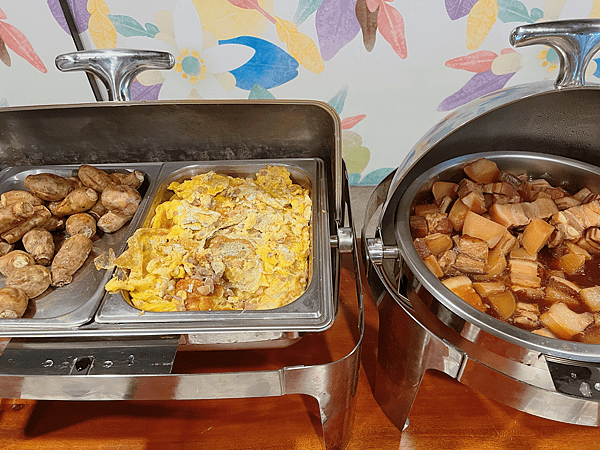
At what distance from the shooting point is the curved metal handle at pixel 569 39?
2.99ft

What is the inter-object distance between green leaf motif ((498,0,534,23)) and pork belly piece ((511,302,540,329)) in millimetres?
1428

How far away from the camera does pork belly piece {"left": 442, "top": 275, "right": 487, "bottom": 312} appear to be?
110 centimetres

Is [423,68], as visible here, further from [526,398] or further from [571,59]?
[526,398]

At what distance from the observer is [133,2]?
1.82 meters

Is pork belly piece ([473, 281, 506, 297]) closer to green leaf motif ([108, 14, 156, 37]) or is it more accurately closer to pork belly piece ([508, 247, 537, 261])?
pork belly piece ([508, 247, 537, 261])

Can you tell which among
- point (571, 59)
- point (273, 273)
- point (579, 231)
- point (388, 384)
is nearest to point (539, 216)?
point (579, 231)

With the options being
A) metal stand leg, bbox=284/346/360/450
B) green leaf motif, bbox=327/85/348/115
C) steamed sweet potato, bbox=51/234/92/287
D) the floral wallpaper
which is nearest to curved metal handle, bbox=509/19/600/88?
metal stand leg, bbox=284/346/360/450

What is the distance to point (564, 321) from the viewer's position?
104cm

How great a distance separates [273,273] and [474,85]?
1559mm

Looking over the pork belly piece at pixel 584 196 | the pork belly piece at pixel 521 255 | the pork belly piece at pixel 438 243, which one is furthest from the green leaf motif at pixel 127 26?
the pork belly piece at pixel 584 196

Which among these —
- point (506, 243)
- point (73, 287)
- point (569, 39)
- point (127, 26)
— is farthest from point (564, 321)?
point (127, 26)

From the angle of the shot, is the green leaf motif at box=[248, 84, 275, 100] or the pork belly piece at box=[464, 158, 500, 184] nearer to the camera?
the pork belly piece at box=[464, 158, 500, 184]

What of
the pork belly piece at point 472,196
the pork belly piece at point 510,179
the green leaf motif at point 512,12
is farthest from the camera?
the green leaf motif at point 512,12

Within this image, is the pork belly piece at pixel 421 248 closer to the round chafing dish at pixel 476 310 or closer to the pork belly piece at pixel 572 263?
the round chafing dish at pixel 476 310
